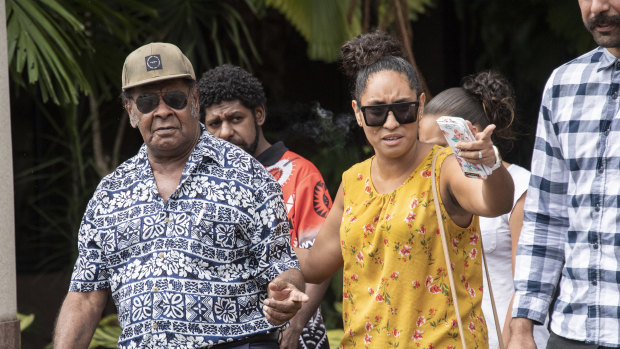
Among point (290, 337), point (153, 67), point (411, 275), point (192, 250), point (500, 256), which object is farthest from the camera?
point (290, 337)

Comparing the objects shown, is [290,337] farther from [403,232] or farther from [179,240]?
[403,232]

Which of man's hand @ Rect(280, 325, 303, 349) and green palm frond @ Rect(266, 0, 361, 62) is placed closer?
man's hand @ Rect(280, 325, 303, 349)

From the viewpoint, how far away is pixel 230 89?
4422 millimetres

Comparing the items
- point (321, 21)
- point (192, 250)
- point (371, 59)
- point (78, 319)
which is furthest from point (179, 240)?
point (321, 21)

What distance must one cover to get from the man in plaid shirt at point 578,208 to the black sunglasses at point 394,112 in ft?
1.65

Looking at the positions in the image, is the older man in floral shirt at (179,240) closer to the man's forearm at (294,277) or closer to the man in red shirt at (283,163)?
the man's forearm at (294,277)

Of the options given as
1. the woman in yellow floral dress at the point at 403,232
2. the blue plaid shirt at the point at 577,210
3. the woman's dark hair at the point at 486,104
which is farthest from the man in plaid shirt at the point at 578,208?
the woman's dark hair at the point at 486,104

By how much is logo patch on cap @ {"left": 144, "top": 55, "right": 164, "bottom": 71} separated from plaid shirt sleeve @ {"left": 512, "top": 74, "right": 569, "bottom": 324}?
1.36m

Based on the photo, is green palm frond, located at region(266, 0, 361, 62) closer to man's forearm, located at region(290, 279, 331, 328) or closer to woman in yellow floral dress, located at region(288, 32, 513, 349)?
man's forearm, located at region(290, 279, 331, 328)

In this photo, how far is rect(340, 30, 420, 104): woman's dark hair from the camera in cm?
336

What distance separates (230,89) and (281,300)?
1587 mm

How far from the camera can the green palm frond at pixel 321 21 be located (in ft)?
18.8

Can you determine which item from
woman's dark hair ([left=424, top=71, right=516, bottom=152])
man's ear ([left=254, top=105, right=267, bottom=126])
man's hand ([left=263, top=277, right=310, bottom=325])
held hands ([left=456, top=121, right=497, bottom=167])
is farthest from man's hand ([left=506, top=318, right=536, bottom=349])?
man's ear ([left=254, top=105, right=267, bottom=126])

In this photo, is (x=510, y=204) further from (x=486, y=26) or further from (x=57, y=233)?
(x=57, y=233)
